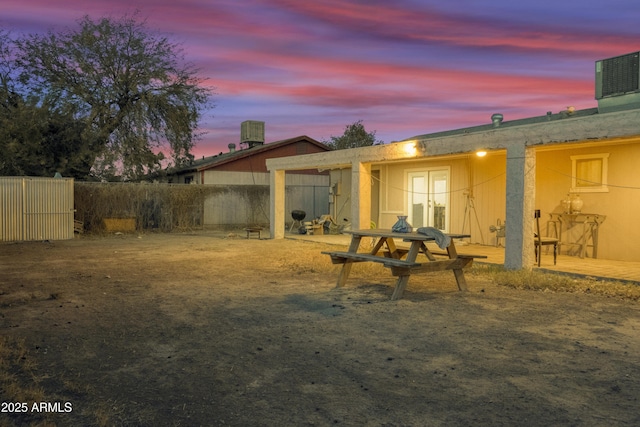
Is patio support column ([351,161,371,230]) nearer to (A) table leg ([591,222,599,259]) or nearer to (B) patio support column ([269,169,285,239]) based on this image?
(B) patio support column ([269,169,285,239])

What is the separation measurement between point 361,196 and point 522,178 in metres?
4.86

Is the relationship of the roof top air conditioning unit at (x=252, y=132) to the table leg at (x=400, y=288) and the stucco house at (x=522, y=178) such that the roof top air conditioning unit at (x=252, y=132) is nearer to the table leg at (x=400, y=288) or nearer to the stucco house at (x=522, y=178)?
the stucco house at (x=522, y=178)

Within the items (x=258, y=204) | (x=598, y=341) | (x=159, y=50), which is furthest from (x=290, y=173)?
(x=598, y=341)

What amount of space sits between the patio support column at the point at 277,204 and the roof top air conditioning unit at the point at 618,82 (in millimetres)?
9266

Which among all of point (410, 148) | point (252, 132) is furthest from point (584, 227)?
point (252, 132)

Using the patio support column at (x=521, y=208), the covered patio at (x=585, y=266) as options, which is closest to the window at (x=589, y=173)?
the covered patio at (x=585, y=266)

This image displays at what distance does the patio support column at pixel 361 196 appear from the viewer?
13.2m

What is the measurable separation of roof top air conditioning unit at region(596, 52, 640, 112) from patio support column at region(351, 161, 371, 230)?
5.62 metres

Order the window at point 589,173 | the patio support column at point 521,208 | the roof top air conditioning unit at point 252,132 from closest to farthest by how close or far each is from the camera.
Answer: the patio support column at point 521,208 < the window at point 589,173 < the roof top air conditioning unit at point 252,132

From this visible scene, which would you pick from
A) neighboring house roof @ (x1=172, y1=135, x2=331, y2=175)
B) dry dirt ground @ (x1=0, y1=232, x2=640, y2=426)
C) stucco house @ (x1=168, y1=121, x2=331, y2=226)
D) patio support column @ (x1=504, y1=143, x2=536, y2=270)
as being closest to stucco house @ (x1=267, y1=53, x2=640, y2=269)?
patio support column @ (x1=504, y1=143, x2=536, y2=270)

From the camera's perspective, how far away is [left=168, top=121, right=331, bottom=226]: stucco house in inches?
886

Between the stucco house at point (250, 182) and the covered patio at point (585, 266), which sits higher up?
the stucco house at point (250, 182)

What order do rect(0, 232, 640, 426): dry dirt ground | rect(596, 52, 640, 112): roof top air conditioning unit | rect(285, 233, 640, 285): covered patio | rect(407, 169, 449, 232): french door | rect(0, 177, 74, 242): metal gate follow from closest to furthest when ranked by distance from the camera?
rect(0, 232, 640, 426): dry dirt ground, rect(285, 233, 640, 285): covered patio, rect(596, 52, 640, 112): roof top air conditioning unit, rect(407, 169, 449, 232): french door, rect(0, 177, 74, 242): metal gate

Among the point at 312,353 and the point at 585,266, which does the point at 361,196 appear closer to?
the point at 585,266
